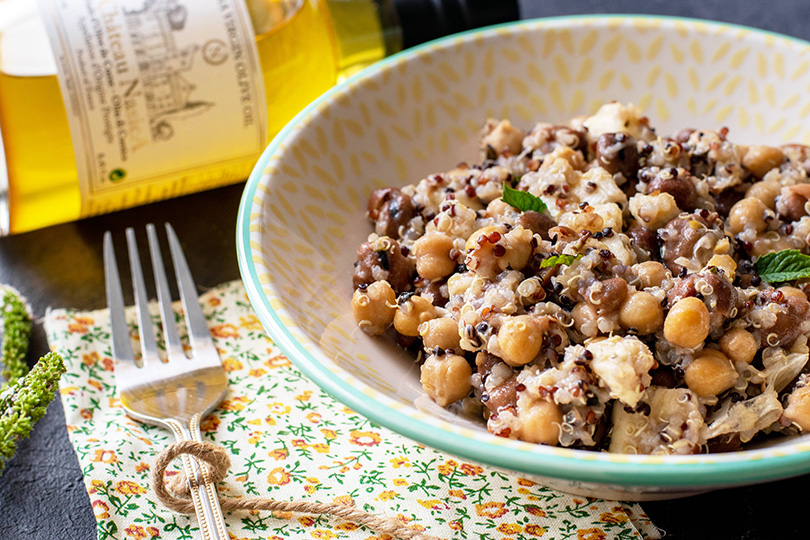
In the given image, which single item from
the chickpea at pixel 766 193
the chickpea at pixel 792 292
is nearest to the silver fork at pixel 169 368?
the chickpea at pixel 792 292

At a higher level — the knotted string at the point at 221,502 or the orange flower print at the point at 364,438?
the knotted string at the point at 221,502

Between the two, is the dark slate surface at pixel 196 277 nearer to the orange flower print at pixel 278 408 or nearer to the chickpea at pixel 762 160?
the orange flower print at pixel 278 408

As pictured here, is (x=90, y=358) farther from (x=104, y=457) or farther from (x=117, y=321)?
(x=104, y=457)

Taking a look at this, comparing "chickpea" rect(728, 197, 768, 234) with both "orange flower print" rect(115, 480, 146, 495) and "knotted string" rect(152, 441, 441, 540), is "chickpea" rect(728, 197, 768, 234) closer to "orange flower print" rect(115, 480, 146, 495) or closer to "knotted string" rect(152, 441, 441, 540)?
"knotted string" rect(152, 441, 441, 540)

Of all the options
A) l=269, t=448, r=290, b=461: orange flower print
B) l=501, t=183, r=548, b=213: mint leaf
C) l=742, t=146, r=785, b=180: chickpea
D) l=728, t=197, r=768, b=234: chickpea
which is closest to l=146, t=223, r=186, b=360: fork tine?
l=269, t=448, r=290, b=461: orange flower print

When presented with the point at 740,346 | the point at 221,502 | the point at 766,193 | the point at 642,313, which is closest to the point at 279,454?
the point at 221,502

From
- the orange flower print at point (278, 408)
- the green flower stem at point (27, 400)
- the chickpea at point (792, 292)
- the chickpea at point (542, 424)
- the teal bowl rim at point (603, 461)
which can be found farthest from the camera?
the orange flower print at point (278, 408)
